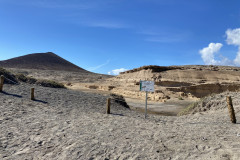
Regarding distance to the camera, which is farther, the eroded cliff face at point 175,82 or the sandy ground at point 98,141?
the eroded cliff face at point 175,82

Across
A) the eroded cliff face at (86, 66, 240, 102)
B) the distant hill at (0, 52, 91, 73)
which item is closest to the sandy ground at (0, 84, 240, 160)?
the eroded cliff face at (86, 66, 240, 102)

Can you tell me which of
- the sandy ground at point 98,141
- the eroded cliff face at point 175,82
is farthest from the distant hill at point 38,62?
the sandy ground at point 98,141

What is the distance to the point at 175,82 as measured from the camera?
3191cm

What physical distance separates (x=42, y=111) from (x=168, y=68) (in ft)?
99.2

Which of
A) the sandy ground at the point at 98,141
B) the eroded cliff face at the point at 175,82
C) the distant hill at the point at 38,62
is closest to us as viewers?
the sandy ground at the point at 98,141

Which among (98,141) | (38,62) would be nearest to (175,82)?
(98,141)

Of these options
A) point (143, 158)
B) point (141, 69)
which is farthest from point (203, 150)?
point (141, 69)

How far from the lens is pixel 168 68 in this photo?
3734 centimetres

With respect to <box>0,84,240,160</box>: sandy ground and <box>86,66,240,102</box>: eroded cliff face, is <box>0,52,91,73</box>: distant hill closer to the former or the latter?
<box>86,66,240,102</box>: eroded cliff face

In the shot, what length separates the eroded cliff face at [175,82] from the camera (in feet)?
95.1

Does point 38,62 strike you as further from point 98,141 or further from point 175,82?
point 98,141

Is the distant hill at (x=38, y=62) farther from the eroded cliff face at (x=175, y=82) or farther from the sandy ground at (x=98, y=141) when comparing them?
the sandy ground at (x=98, y=141)

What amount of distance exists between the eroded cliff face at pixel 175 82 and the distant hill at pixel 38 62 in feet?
187

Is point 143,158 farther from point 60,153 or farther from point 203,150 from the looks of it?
point 60,153
